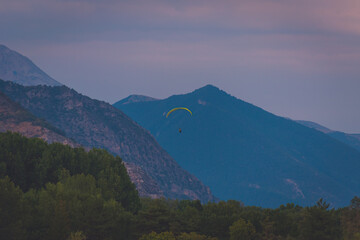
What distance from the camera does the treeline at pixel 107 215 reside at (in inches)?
3575

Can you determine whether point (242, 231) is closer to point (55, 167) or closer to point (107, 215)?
point (107, 215)

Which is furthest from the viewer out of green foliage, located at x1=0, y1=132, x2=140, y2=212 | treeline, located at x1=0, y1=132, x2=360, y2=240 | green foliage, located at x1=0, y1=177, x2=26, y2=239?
green foliage, located at x1=0, y1=132, x2=140, y2=212

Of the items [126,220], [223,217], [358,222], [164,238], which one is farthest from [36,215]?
[358,222]

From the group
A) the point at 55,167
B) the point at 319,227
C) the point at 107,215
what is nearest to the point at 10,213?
the point at 107,215

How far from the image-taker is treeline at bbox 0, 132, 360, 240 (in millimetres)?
90812

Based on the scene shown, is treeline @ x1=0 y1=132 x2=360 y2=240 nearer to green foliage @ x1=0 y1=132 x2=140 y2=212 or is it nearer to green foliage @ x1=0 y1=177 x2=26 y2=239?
green foliage @ x1=0 y1=177 x2=26 y2=239

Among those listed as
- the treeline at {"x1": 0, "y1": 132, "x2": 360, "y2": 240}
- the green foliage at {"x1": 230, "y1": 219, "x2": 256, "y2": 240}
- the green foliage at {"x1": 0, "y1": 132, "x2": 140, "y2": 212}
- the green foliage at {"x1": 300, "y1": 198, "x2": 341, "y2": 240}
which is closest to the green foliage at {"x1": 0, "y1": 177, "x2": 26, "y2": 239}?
the treeline at {"x1": 0, "y1": 132, "x2": 360, "y2": 240}

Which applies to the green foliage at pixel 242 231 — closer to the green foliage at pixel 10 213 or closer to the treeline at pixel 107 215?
the treeline at pixel 107 215

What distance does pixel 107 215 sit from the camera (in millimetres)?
101875

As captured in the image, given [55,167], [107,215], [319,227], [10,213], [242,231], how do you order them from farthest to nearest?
1. [55,167]
2. [107,215]
3. [242,231]
4. [319,227]
5. [10,213]

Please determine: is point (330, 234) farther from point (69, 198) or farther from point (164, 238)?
point (69, 198)

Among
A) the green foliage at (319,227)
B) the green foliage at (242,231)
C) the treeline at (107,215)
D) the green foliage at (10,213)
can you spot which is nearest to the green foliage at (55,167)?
→ the treeline at (107,215)

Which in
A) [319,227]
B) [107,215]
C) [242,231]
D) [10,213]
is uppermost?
[319,227]

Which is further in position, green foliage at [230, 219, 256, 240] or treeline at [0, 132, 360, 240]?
green foliage at [230, 219, 256, 240]
